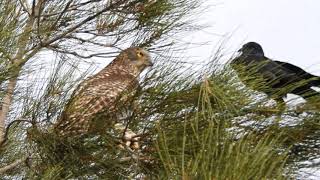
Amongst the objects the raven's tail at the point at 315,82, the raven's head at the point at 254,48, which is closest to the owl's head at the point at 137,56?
the raven's head at the point at 254,48

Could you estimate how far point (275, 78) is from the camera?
198 centimetres

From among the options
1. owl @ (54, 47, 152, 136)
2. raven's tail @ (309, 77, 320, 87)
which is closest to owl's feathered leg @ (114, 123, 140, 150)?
owl @ (54, 47, 152, 136)

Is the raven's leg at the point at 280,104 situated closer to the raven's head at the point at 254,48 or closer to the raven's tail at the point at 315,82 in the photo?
the raven's tail at the point at 315,82

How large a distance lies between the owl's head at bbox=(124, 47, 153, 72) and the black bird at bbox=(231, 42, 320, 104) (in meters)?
0.36

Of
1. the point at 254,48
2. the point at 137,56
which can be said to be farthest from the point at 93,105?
the point at 254,48

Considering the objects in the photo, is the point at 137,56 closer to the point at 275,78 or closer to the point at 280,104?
the point at 275,78

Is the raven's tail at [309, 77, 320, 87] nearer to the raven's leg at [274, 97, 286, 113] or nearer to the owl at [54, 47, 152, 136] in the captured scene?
the raven's leg at [274, 97, 286, 113]

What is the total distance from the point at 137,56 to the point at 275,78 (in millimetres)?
753

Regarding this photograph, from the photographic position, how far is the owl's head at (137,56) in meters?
2.61

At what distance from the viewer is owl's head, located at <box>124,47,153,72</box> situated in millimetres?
2609

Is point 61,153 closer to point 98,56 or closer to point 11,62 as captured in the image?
point 11,62

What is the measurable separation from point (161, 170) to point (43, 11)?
119cm

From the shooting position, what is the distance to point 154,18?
8.84 ft

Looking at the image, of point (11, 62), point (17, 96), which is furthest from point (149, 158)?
point (17, 96)
